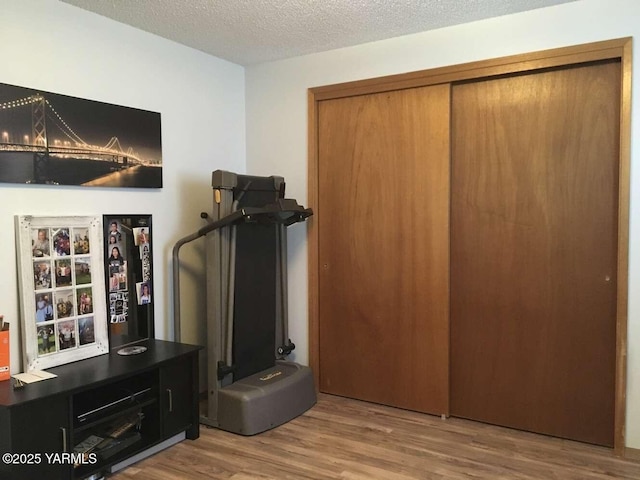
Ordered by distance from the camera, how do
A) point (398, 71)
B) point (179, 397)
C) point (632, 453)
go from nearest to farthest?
point (632, 453), point (179, 397), point (398, 71)

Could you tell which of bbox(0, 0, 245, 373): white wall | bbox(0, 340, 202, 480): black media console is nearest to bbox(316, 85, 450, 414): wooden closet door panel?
bbox(0, 0, 245, 373): white wall

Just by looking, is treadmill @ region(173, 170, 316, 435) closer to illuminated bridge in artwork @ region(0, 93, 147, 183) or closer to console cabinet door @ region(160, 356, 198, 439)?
console cabinet door @ region(160, 356, 198, 439)

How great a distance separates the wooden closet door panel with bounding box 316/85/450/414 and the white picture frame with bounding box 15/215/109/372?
1.51 metres

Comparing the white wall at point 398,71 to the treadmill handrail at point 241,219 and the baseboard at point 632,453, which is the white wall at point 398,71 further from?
the treadmill handrail at point 241,219

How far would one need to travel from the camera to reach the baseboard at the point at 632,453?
9.16 feet

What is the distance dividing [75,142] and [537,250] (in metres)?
2.66

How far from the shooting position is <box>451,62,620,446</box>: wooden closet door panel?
9.58 feet

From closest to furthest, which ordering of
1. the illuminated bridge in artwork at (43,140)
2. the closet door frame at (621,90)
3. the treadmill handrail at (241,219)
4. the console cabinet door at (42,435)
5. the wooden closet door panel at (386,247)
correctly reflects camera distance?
1. the console cabinet door at (42,435)
2. the illuminated bridge in artwork at (43,140)
3. the closet door frame at (621,90)
4. the treadmill handrail at (241,219)
5. the wooden closet door panel at (386,247)

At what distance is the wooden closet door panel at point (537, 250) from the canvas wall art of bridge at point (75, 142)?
193 centimetres

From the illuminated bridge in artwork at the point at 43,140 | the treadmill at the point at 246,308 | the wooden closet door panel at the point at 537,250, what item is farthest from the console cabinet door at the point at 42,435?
the wooden closet door panel at the point at 537,250

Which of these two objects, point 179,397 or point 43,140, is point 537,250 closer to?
point 179,397

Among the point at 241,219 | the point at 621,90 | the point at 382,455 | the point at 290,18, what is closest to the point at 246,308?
the point at 241,219

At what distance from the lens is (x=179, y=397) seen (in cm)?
298

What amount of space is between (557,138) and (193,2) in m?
2.14
